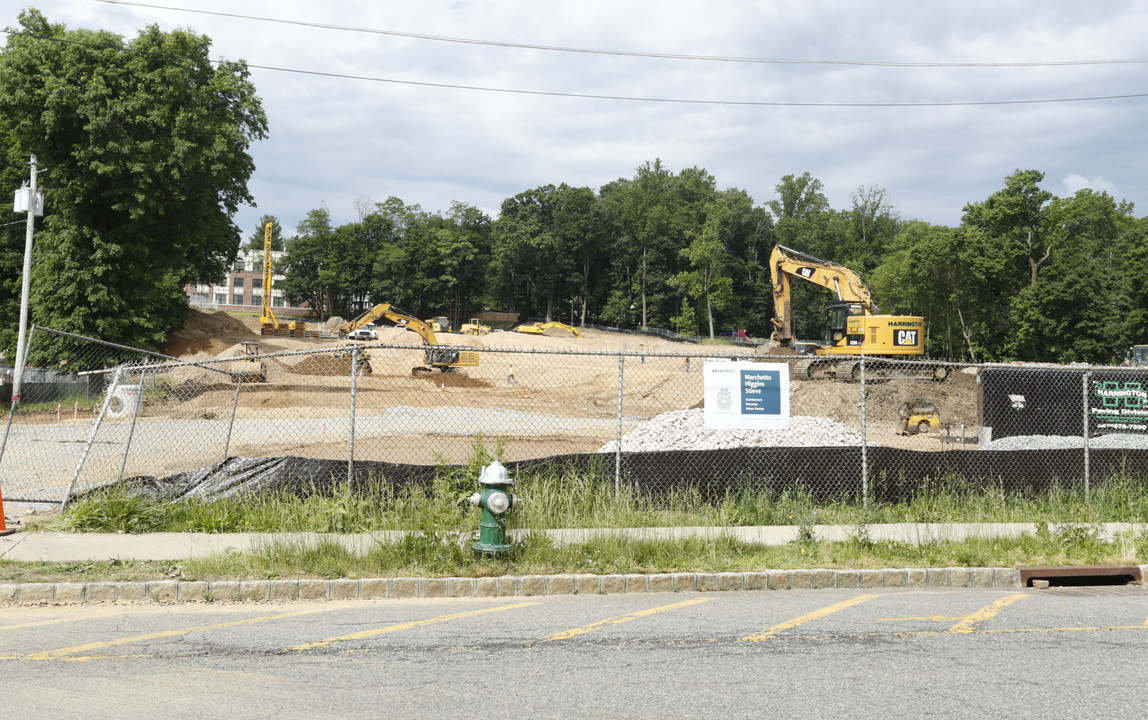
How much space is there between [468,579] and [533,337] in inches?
2601

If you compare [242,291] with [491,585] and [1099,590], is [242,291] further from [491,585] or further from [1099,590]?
[1099,590]

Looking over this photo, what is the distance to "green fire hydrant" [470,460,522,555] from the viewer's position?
25.2 feet

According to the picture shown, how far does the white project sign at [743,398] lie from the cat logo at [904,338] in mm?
23379

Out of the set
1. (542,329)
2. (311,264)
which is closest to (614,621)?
(542,329)

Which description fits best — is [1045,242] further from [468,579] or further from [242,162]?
[468,579]

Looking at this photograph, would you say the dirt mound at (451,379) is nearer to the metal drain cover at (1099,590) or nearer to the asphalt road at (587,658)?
the metal drain cover at (1099,590)

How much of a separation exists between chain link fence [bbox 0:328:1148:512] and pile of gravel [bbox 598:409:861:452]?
59 millimetres

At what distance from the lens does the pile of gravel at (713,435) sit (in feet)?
51.9

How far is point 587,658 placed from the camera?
5551mm

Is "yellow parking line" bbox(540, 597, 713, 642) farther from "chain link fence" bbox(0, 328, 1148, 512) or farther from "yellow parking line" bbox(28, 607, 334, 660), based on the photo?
"chain link fence" bbox(0, 328, 1148, 512)

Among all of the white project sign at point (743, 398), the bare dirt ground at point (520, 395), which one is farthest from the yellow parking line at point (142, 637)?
the bare dirt ground at point (520, 395)

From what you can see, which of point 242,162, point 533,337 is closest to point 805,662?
point 242,162

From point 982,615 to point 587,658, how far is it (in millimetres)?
3585

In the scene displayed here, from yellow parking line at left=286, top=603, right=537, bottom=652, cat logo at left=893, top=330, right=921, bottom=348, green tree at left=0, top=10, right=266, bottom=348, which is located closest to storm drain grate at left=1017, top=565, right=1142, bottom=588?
yellow parking line at left=286, top=603, right=537, bottom=652
